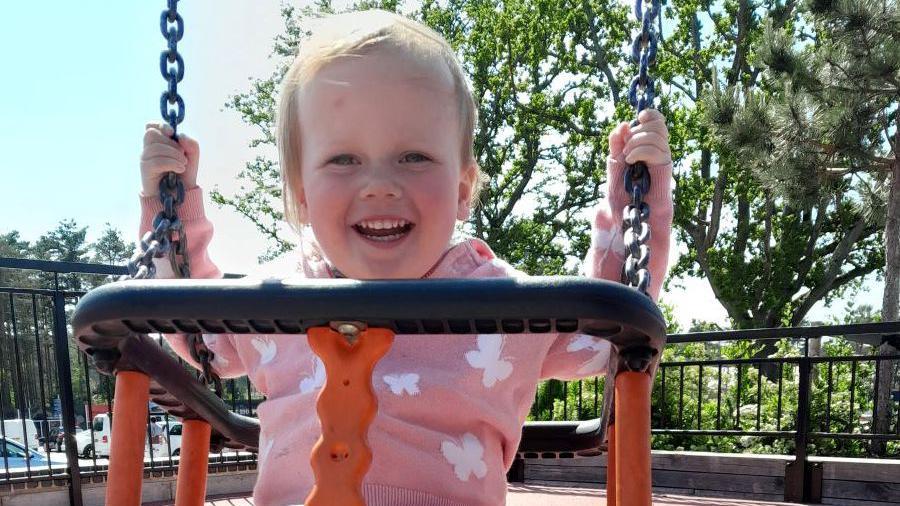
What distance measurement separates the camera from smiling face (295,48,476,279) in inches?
49.1

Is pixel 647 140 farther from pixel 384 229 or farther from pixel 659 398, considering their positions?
pixel 659 398

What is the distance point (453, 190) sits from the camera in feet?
4.37

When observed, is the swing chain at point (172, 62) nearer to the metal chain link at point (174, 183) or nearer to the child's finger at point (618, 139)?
the metal chain link at point (174, 183)

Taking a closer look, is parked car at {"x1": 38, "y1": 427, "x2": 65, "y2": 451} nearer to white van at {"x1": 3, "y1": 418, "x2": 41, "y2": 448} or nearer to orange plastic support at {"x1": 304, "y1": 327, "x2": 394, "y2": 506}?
white van at {"x1": 3, "y1": 418, "x2": 41, "y2": 448}

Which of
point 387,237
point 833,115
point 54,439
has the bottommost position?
point 54,439

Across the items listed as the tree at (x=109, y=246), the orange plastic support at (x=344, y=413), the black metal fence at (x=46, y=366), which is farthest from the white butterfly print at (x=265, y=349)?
the tree at (x=109, y=246)

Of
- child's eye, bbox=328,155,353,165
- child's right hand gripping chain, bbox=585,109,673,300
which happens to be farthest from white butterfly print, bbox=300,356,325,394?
child's right hand gripping chain, bbox=585,109,673,300

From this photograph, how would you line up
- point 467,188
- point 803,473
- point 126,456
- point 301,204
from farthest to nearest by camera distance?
point 803,473 < point 467,188 < point 301,204 < point 126,456

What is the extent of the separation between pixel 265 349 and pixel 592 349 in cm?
63

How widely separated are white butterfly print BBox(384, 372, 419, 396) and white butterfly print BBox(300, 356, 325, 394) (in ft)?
0.38

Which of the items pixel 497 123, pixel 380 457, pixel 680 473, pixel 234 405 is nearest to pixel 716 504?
pixel 680 473

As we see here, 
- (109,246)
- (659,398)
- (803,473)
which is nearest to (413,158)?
(803,473)

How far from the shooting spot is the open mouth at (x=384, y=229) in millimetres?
1278

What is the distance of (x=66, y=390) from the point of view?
14.8ft
